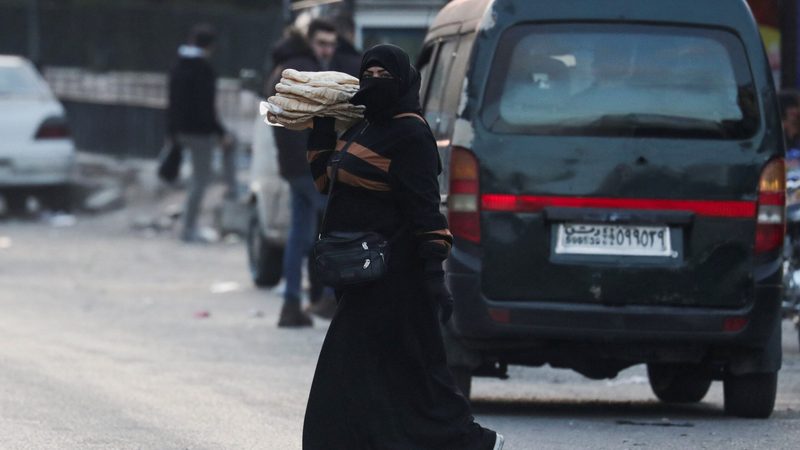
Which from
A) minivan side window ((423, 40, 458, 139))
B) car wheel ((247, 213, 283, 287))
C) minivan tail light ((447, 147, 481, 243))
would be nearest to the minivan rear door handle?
minivan tail light ((447, 147, 481, 243))

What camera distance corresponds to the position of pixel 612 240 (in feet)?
27.5

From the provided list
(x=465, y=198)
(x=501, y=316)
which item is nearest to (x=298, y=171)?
(x=465, y=198)

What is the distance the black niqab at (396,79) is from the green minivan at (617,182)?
5.28ft

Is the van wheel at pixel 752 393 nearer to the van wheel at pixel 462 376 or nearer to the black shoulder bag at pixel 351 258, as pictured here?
the van wheel at pixel 462 376

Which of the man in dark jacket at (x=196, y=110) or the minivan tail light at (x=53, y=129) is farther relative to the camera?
the minivan tail light at (x=53, y=129)

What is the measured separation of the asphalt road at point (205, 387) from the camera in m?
8.09

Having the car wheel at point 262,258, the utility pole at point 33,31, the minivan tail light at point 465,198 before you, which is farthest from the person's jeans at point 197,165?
the utility pole at point 33,31

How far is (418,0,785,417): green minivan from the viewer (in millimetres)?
8344

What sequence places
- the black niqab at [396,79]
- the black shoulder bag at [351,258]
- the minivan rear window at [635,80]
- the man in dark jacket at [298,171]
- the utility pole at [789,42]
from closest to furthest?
the black shoulder bag at [351,258]
the black niqab at [396,79]
the minivan rear window at [635,80]
the man in dark jacket at [298,171]
the utility pole at [789,42]

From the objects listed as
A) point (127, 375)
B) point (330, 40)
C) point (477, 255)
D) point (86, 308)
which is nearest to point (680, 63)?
point (477, 255)

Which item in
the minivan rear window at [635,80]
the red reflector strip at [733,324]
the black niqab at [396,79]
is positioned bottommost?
the red reflector strip at [733,324]

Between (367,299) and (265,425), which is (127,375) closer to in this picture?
(265,425)

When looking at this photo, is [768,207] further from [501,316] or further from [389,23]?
[389,23]

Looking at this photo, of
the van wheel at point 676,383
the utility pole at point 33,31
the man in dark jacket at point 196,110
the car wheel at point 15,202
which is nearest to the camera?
the van wheel at point 676,383
